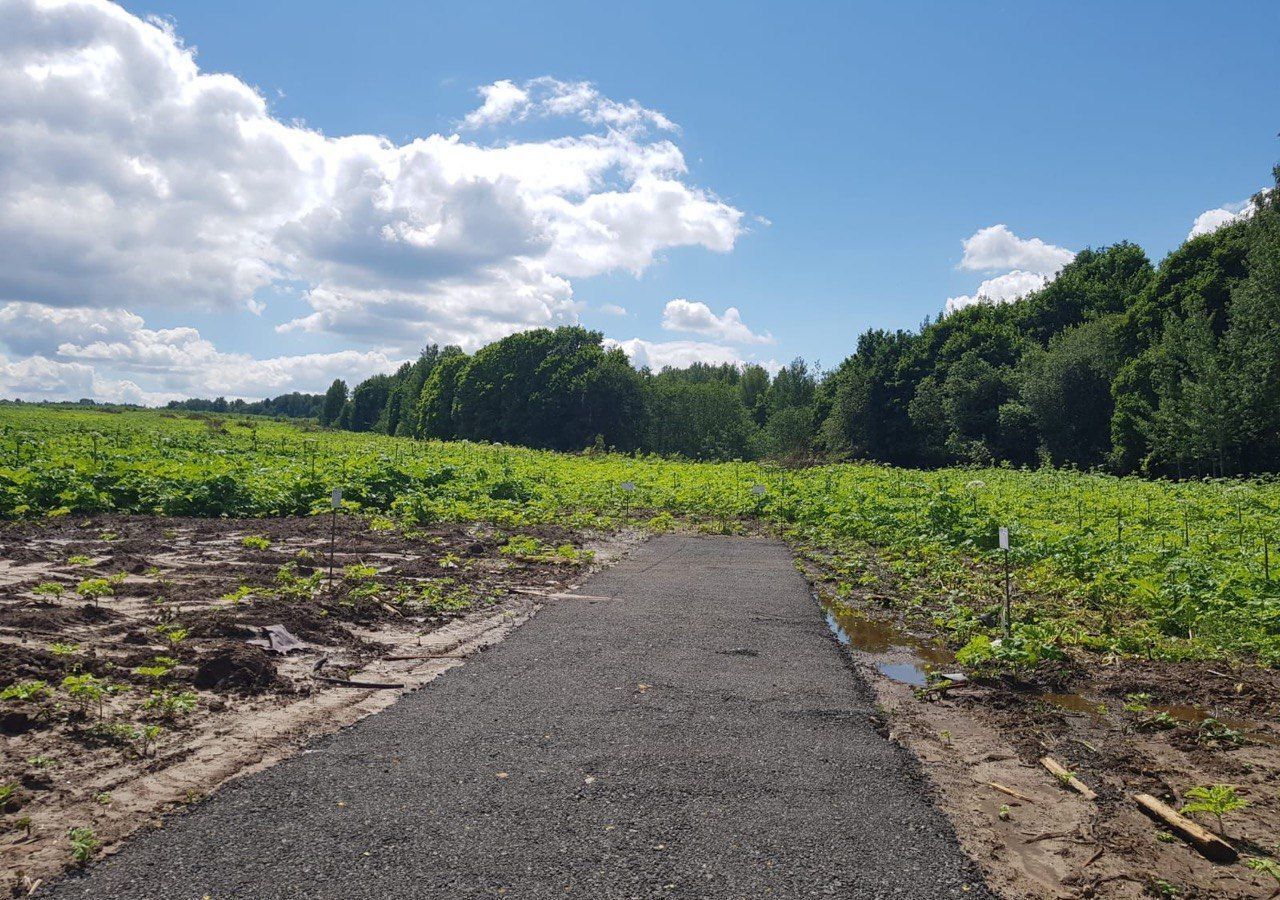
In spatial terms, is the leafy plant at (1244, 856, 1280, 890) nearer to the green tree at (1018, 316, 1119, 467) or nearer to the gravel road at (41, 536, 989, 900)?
the gravel road at (41, 536, 989, 900)

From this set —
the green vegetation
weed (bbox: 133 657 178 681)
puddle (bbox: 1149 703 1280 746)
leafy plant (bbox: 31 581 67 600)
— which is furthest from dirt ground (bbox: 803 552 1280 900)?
leafy plant (bbox: 31 581 67 600)

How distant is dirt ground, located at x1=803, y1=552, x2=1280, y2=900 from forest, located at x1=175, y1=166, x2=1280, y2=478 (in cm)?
3129

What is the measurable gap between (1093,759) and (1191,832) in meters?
1.28

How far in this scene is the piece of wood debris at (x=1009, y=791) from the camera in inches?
190

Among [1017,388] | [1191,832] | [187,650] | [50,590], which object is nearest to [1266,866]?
[1191,832]

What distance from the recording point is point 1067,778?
5070mm

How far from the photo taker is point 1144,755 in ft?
18.4

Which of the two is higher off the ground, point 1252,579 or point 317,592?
Result: point 1252,579

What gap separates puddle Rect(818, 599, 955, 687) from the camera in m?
8.07

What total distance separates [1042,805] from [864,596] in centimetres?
741

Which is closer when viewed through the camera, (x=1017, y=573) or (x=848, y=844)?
(x=848, y=844)

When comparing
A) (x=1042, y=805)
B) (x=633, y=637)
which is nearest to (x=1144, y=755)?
(x=1042, y=805)

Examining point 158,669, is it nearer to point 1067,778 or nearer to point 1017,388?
point 1067,778

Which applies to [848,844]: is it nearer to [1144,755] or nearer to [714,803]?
[714,803]
